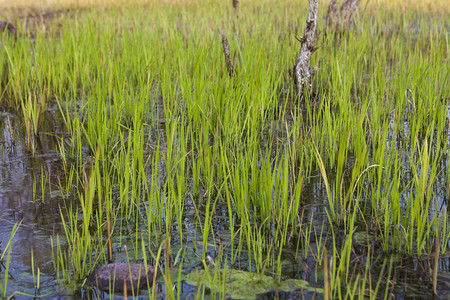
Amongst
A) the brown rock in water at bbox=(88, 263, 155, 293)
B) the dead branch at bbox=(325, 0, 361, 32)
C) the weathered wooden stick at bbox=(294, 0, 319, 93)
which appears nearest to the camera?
the brown rock in water at bbox=(88, 263, 155, 293)

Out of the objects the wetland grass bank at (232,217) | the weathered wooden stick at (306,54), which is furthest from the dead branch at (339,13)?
the wetland grass bank at (232,217)

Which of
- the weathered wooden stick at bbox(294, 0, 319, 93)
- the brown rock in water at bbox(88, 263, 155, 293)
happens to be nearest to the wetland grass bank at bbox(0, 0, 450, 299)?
the brown rock in water at bbox(88, 263, 155, 293)

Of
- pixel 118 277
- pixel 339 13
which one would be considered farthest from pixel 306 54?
pixel 339 13

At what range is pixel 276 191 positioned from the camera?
6.43 feet

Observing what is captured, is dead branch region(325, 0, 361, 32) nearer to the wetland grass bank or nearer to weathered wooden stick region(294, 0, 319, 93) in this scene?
weathered wooden stick region(294, 0, 319, 93)

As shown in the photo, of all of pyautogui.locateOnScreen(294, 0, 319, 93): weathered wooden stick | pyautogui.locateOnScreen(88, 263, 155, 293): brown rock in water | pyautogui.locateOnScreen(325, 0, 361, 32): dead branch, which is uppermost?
pyautogui.locateOnScreen(325, 0, 361, 32): dead branch

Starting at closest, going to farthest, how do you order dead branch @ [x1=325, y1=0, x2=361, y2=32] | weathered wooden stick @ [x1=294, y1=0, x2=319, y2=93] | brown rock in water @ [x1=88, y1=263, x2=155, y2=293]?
brown rock in water @ [x1=88, y1=263, x2=155, y2=293]
weathered wooden stick @ [x1=294, y1=0, x2=319, y2=93]
dead branch @ [x1=325, y1=0, x2=361, y2=32]

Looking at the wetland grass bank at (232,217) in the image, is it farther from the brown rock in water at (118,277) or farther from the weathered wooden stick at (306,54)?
the weathered wooden stick at (306,54)

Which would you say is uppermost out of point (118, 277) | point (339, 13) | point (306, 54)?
point (339, 13)

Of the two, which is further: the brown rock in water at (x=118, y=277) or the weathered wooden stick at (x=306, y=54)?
the weathered wooden stick at (x=306, y=54)

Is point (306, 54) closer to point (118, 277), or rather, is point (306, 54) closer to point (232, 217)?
point (232, 217)

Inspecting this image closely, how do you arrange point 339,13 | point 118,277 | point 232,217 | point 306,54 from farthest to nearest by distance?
point 339,13 → point 306,54 → point 232,217 → point 118,277

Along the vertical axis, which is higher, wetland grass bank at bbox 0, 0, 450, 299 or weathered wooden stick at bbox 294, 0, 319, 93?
weathered wooden stick at bbox 294, 0, 319, 93

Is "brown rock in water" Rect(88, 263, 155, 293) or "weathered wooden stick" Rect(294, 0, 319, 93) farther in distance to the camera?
"weathered wooden stick" Rect(294, 0, 319, 93)
